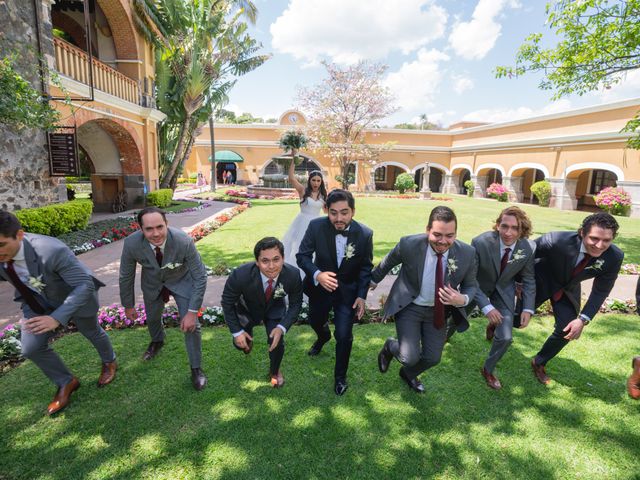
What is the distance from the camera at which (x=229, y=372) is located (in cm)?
384

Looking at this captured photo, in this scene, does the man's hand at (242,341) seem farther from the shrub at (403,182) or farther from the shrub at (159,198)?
the shrub at (403,182)

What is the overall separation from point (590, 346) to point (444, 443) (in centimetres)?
303

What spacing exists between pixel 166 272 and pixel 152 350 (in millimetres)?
1212

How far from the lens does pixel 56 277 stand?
3018mm

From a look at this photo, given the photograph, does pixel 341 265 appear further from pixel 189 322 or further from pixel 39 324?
pixel 39 324

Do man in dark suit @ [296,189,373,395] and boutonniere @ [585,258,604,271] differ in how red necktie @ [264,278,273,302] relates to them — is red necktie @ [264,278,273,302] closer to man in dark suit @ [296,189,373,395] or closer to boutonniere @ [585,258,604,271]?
man in dark suit @ [296,189,373,395]

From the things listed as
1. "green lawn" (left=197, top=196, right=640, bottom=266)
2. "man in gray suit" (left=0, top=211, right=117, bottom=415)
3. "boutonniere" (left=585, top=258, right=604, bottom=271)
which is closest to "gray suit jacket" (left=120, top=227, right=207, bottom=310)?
"man in gray suit" (left=0, top=211, right=117, bottom=415)

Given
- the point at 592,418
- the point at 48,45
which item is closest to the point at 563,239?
the point at 592,418

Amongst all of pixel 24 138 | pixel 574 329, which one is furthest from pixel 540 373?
pixel 24 138

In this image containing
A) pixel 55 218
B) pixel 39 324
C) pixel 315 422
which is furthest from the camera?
pixel 55 218

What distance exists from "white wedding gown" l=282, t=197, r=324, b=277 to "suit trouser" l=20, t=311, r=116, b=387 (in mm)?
3137

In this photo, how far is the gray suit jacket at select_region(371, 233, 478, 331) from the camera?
334 centimetres

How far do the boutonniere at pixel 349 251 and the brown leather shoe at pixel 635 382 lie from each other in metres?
2.95

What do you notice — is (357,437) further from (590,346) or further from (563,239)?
(590,346)
